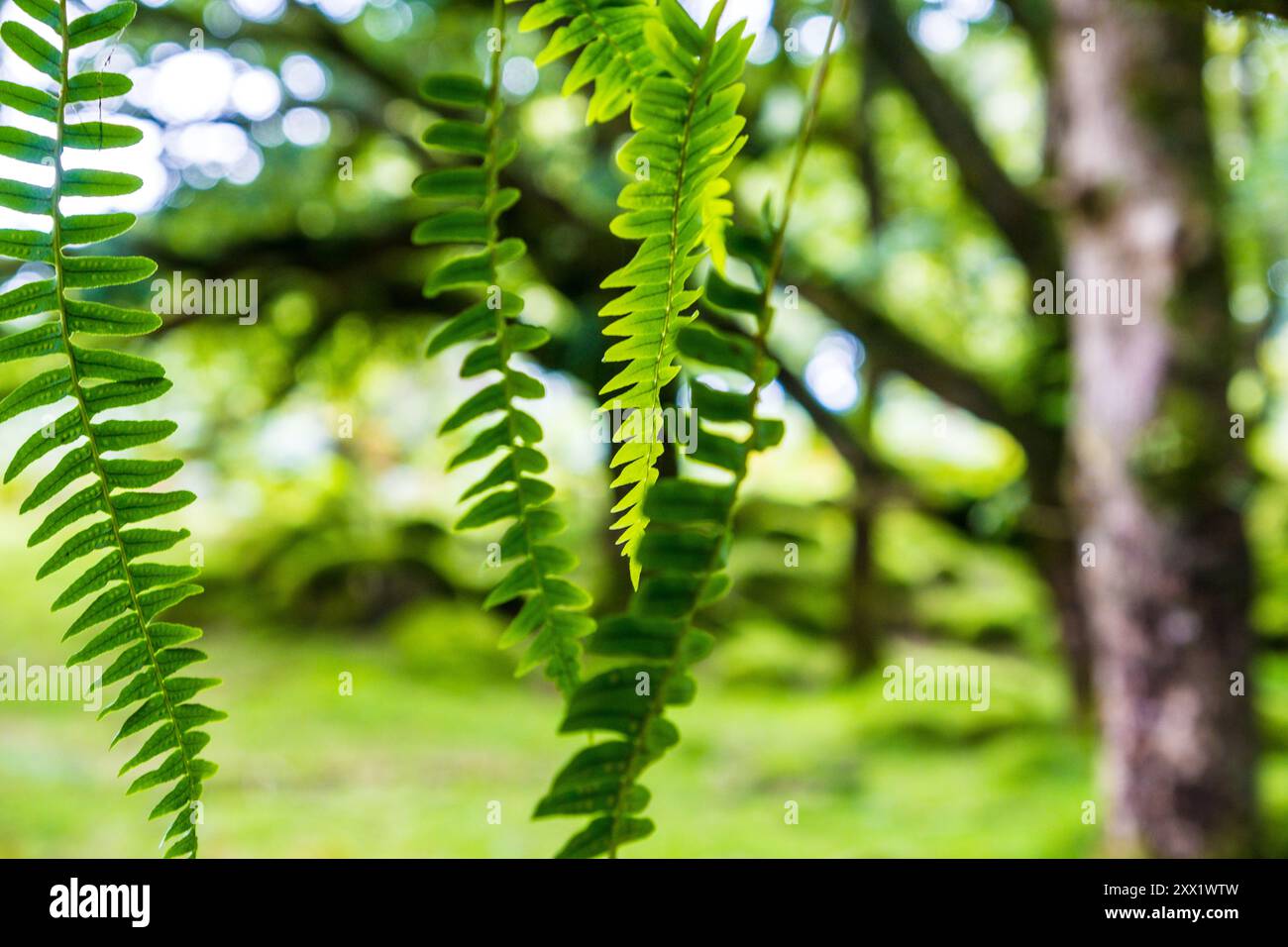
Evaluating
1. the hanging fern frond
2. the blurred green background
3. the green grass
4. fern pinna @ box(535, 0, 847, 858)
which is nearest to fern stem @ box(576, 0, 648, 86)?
the hanging fern frond

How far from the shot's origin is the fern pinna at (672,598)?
0.24 meters

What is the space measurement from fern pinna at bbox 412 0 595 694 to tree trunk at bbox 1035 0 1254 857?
2.17m

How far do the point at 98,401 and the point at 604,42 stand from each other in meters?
0.19

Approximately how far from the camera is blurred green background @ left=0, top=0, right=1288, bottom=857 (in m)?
3.29

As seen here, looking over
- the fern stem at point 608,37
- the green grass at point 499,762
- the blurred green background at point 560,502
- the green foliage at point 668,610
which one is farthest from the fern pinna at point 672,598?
the green grass at point 499,762

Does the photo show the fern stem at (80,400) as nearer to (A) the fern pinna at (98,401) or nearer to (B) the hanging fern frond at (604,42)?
(A) the fern pinna at (98,401)

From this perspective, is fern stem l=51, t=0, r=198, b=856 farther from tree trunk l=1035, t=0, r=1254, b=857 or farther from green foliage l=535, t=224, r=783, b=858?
tree trunk l=1035, t=0, r=1254, b=857

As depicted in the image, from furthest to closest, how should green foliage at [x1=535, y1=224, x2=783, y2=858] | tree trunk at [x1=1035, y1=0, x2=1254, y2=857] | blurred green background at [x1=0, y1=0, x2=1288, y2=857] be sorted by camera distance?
1. blurred green background at [x1=0, y1=0, x2=1288, y2=857]
2. tree trunk at [x1=1035, y1=0, x2=1254, y2=857]
3. green foliage at [x1=535, y1=224, x2=783, y2=858]

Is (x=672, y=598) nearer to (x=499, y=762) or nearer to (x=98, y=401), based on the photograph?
(x=98, y=401)

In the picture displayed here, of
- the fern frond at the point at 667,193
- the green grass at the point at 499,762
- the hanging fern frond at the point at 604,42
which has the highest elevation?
the hanging fern frond at the point at 604,42

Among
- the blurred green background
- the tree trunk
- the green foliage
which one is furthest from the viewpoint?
the blurred green background

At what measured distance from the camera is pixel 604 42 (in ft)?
1.10

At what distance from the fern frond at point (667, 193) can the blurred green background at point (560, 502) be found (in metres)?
1.89
